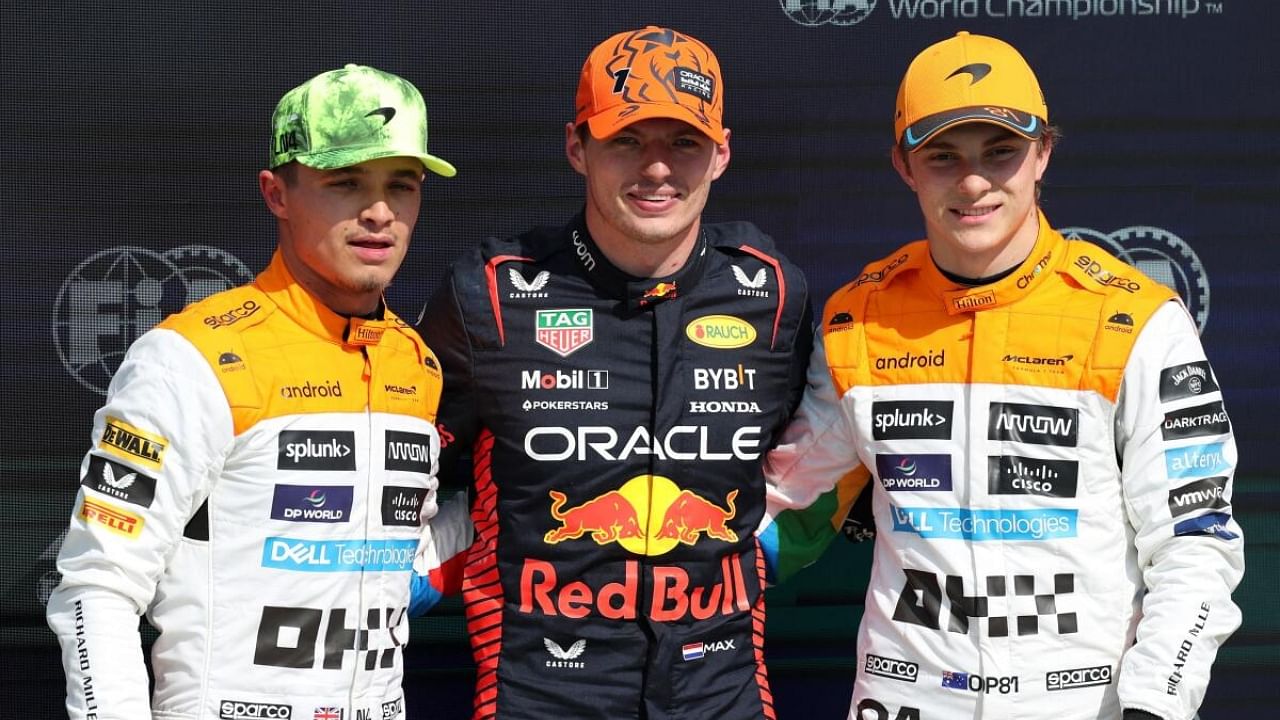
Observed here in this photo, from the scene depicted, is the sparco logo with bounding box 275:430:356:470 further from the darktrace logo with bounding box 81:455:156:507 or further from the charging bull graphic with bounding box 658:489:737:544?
the charging bull graphic with bounding box 658:489:737:544

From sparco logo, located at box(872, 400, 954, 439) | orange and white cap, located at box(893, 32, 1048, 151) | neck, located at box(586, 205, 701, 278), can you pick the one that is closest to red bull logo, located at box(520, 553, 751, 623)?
sparco logo, located at box(872, 400, 954, 439)

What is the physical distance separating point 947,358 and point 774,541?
567 millimetres

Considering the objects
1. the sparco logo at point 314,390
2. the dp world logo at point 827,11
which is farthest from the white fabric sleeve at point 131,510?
the dp world logo at point 827,11

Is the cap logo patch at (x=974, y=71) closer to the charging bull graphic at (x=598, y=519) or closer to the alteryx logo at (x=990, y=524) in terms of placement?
the alteryx logo at (x=990, y=524)

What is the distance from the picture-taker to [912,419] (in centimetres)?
270

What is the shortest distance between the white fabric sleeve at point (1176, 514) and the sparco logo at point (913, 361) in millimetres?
325

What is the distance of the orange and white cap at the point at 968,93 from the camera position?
2.63 metres

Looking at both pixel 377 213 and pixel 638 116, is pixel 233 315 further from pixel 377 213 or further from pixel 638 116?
pixel 638 116

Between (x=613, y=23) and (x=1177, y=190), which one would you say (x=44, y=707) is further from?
(x=1177, y=190)

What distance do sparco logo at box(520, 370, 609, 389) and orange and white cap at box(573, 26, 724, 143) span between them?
1.48ft

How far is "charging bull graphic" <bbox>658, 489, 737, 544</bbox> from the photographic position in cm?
277

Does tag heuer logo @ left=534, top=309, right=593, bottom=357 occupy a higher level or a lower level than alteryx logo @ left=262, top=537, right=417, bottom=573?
higher

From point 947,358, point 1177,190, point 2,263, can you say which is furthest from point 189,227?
point 1177,190

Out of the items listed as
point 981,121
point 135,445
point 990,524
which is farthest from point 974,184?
point 135,445
